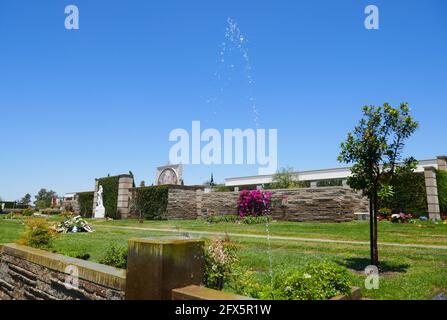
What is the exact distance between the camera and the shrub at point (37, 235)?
28.4 ft

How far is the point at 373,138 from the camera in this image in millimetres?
8617

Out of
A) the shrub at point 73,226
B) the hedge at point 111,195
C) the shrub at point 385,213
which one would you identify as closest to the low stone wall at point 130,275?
the shrub at point 73,226

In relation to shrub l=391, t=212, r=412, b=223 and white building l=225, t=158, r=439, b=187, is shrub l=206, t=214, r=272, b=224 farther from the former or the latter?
white building l=225, t=158, r=439, b=187

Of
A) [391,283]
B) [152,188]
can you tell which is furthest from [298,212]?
[391,283]

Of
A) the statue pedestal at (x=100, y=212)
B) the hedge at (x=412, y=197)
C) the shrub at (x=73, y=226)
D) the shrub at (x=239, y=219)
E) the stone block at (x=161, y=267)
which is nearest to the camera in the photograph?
the stone block at (x=161, y=267)

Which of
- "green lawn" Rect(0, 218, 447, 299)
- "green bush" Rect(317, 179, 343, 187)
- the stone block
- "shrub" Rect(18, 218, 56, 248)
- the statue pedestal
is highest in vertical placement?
"green bush" Rect(317, 179, 343, 187)

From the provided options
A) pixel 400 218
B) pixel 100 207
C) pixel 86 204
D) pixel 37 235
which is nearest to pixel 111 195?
pixel 100 207

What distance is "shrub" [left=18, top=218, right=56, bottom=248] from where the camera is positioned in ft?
28.4

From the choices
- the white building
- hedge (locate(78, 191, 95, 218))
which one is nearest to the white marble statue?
hedge (locate(78, 191, 95, 218))

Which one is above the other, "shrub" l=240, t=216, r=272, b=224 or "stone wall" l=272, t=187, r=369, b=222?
"stone wall" l=272, t=187, r=369, b=222

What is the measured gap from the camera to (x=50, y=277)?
614 centimetres

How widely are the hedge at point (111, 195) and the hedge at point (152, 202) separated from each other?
2695 mm

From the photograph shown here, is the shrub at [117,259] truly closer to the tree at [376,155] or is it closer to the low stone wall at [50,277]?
the low stone wall at [50,277]
